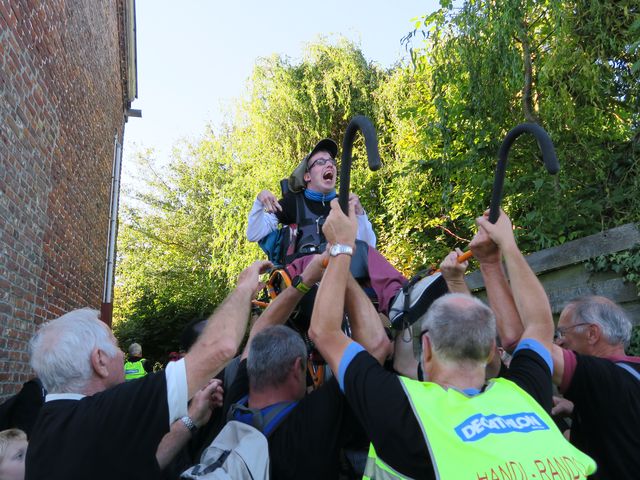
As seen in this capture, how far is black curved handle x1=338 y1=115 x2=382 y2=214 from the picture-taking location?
2.19 m

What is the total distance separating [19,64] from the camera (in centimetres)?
516

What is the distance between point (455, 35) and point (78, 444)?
264 inches

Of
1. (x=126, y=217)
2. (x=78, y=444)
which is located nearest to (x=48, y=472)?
(x=78, y=444)

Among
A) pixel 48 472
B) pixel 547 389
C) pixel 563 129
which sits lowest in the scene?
pixel 48 472

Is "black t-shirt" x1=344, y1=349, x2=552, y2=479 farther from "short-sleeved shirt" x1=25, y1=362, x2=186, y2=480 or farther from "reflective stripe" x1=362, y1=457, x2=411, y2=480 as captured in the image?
"short-sleeved shirt" x1=25, y1=362, x2=186, y2=480

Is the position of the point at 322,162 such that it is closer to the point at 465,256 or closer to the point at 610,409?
the point at 465,256

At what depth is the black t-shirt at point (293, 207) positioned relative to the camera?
4005 millimetres

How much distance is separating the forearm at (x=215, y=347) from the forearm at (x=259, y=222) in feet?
5.36

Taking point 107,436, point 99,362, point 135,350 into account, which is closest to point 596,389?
point 107,436

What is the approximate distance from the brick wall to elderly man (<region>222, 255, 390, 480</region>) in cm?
326

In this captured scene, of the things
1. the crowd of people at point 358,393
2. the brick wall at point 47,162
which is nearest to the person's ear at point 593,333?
the crowd of people at point 358,393

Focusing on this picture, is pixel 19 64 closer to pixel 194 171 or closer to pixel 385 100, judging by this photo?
pixel 385 100

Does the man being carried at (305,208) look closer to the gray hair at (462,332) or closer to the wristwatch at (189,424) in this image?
the wristwatch at (189,424)

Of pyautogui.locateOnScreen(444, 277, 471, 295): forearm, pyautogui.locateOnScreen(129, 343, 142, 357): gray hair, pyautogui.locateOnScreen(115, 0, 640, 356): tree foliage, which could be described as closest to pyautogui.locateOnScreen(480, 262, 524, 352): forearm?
pyautogui.locateOnScreen(444, 277, 471, 295): forearm
